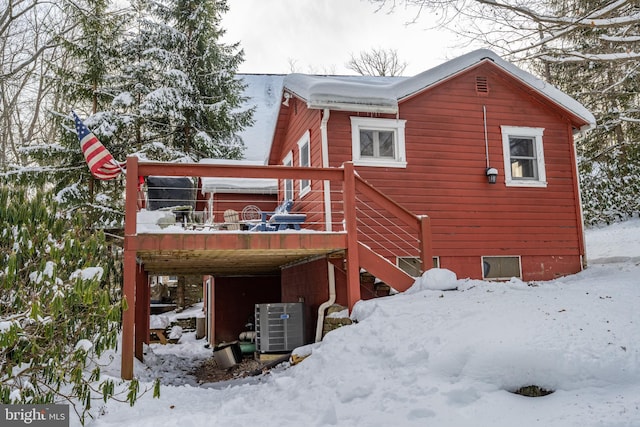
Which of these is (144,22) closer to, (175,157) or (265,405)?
(175,157)

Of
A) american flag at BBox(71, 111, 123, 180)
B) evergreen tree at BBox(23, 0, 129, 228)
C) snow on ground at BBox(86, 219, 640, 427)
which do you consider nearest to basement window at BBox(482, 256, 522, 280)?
snow on ground at BBox(86, 219, 640, 427)

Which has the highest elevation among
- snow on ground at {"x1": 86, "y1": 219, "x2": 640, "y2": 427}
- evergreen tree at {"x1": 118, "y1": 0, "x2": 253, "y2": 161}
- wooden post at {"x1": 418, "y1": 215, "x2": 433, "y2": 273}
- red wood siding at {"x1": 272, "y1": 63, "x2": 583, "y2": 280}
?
evergreen tree at {"x1": 118, "y1": 0, "x2": 253, "y2": 161}

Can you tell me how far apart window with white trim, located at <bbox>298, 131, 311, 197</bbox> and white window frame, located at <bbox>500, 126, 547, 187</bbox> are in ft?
13.1

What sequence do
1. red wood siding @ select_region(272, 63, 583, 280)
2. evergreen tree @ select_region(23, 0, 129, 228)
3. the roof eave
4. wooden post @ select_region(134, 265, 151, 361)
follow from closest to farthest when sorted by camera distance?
the roof eave, wooden post @ select_region(134, 265, 151, 361), red wood siding @ select_region(272, 63, 583, 280), evergreen tree @ select_region(23, 0, 129, 228)

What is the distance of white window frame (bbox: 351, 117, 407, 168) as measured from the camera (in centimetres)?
1006

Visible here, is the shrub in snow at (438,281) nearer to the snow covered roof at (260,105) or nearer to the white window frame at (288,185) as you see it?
the white window frame at (288,185)

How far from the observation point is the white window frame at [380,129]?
33.0 ft

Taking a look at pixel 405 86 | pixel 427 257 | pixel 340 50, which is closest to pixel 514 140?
pixel 405 86

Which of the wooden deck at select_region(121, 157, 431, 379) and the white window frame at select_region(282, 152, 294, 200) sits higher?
the white window frame at select_region(282, 152, 294, 200)

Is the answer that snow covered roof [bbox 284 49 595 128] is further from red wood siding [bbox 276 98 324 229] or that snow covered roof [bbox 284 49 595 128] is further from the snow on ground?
the snow on ground

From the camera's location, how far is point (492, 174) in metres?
10.7

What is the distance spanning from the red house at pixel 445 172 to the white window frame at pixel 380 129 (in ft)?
0.07

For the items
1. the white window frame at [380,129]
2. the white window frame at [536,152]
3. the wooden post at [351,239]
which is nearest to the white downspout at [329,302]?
the wooden post at [351,239]

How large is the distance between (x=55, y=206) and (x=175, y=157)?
13459 millimetres
